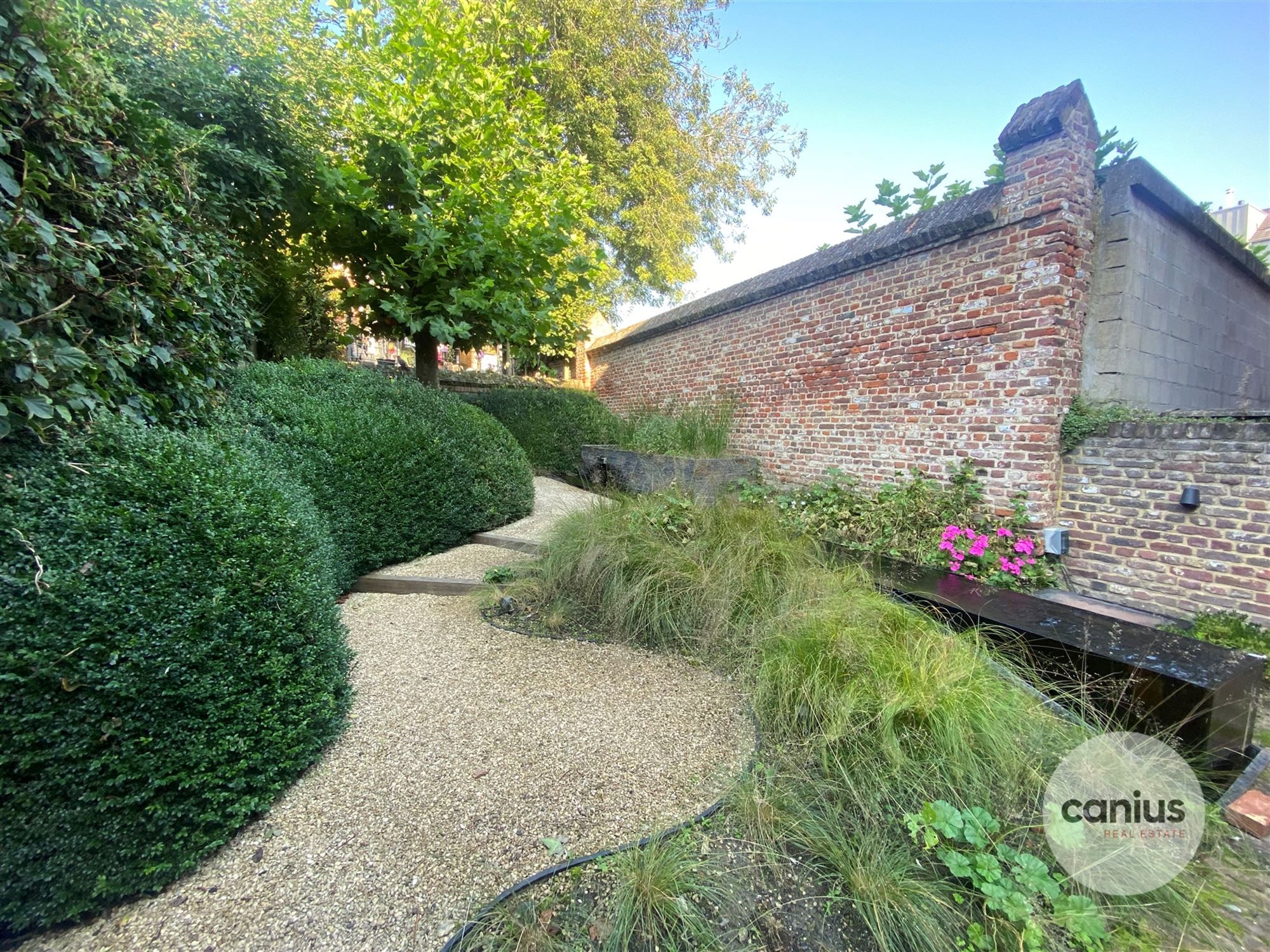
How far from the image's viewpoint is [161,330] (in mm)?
2104

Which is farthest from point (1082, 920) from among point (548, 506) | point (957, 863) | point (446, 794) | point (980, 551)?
point (548, 506)

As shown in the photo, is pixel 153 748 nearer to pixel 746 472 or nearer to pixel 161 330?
pixel 161 330

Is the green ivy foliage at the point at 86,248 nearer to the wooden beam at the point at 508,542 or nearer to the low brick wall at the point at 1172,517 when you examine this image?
the wooden beam at the point at 508,542

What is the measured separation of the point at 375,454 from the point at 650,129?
848 centimetres

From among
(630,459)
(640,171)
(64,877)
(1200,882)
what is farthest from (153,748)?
(640,171)

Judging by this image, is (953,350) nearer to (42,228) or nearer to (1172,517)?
(1172,517)

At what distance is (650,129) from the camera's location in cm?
884

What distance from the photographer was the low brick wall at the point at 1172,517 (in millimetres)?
3010

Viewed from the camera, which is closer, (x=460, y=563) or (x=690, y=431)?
(x=460, y=563)

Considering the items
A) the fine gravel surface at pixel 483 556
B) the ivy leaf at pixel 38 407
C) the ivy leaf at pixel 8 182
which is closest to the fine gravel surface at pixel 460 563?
the fine gravel surface at pixel 483 556

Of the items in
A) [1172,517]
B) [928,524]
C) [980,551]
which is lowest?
[980,551]

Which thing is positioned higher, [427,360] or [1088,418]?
[427,360]

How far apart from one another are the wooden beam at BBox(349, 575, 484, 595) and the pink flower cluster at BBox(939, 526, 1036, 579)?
3.57 meters

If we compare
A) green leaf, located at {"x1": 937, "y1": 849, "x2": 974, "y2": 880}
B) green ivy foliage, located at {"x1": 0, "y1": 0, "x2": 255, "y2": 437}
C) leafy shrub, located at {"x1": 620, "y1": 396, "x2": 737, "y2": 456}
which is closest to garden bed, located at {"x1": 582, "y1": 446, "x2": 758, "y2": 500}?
leafy shrub, located at {"x1": 620, "y1": 396, "x2": 737, "y2": 456}
